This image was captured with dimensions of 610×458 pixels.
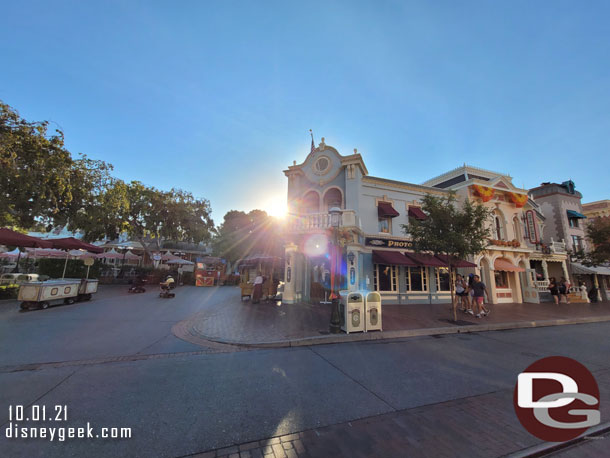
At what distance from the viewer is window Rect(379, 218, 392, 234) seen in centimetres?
1573

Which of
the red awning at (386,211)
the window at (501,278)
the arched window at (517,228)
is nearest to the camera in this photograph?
the red awning at (386,211)

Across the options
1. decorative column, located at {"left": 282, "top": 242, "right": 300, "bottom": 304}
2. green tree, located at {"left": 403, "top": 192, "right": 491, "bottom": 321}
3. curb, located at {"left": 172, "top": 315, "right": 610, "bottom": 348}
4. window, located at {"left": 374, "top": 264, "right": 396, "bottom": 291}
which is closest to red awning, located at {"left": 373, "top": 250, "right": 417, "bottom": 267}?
window, located at {"left": 374, "top": 264, "right": 396, "bottom": 291}

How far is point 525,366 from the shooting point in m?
5.34

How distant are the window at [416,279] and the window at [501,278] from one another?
22.8 feet

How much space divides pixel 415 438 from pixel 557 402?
2576mm

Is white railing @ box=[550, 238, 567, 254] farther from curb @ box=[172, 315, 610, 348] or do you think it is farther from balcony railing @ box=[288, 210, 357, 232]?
balcony railing @ box=[288, 210, 357, 232]

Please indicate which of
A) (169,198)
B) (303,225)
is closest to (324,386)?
(303,225)

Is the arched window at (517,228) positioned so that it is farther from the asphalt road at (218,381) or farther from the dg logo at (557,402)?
the dg logo at (557,402)

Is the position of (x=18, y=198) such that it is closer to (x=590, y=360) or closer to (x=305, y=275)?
(x=305, y=275)

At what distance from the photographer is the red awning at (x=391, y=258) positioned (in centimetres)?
1405

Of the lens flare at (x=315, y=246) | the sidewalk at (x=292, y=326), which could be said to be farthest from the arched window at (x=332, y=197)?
the sidewalk at (x=292, y=326)

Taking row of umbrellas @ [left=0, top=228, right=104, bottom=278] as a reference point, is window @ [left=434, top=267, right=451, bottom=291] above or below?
below

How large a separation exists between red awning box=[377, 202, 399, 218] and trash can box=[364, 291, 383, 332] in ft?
28.0

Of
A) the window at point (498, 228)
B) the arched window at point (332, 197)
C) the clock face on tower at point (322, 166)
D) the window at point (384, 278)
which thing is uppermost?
the clock face on tower at point (322, 166)
